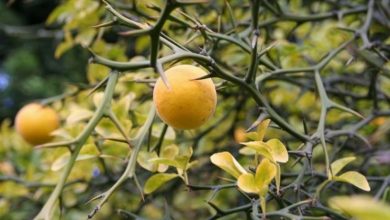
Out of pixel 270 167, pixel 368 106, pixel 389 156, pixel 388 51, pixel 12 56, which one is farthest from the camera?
pixel 12 56

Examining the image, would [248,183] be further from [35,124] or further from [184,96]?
[35,124]

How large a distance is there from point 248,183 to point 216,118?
755 millimetres

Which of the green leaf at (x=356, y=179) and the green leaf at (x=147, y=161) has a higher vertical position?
the green leaf at (x=356, y=179)

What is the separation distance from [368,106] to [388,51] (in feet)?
1.16

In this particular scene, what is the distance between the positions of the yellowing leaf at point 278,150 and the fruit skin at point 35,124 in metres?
0.89

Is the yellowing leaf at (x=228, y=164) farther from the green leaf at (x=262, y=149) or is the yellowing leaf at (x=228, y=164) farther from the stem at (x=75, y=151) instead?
the stem at (x=75, y=151)

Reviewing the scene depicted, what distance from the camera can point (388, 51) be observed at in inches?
42.3

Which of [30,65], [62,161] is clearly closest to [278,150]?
[62,161]

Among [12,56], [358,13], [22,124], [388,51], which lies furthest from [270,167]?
[12,56]

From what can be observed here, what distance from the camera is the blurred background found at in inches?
178

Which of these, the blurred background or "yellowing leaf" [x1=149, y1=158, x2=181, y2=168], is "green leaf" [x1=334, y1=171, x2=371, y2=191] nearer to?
"yellowing leaf" [x1=149, y1=158, x2=181, y2=168]

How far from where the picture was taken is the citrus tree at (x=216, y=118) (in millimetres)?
664

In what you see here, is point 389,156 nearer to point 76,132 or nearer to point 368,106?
point 76,132

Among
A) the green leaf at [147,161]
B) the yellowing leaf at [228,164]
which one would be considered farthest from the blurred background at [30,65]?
the yellowing leaf at [228,164]
